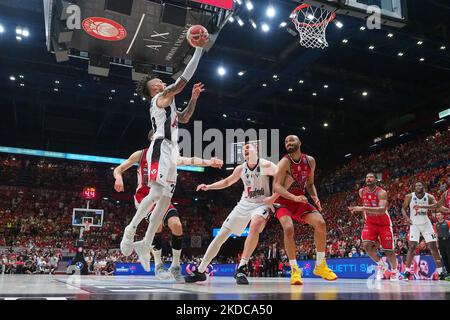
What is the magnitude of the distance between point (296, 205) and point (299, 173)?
1.36ft

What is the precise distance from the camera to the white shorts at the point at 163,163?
4.36 meters

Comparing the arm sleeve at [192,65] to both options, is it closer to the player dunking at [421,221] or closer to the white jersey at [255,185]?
the white jersey at [255,185]

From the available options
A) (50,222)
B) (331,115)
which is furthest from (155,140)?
(50,222)

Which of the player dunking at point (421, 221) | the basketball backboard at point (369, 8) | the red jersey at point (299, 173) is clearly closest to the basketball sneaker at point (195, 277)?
the red jersey at point (299, 173)

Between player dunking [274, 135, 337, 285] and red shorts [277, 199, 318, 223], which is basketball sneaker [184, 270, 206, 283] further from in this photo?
red shorts [277, 199, 318, 223]

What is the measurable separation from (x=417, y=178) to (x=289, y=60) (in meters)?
8.54

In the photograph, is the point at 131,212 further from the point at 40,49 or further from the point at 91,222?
the point at 40,49

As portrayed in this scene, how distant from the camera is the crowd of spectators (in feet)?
63.7

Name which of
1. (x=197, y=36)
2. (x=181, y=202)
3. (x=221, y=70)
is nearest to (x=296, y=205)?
(x=197, y=36)

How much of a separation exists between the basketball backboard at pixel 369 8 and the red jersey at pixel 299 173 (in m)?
3.17

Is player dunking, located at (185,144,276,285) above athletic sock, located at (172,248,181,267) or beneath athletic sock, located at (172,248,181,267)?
above

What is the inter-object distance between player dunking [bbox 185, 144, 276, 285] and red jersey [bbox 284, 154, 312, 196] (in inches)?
14.8

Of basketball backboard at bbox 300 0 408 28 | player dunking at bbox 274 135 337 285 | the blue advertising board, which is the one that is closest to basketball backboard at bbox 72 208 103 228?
the blue advertising board

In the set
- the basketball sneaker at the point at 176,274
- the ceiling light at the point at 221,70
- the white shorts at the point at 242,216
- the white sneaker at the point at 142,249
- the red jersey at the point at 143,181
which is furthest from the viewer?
the ceiling light at the point at 221,70
